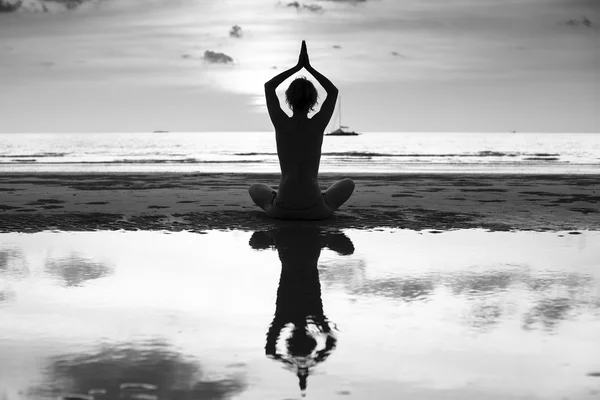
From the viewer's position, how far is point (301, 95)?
7086 mm

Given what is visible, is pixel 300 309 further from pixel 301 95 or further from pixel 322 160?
pixel 322 160

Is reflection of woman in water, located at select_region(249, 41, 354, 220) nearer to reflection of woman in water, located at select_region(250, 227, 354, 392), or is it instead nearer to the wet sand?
the wet sand

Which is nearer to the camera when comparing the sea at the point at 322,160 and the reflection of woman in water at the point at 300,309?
the reflection of woman in water at the point at 300,309

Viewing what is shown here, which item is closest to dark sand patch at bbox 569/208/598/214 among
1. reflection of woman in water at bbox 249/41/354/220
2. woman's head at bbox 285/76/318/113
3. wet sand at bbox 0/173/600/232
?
wet sand at bbox 0/173/600/232

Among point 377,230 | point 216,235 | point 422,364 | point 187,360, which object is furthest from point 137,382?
point 377,230

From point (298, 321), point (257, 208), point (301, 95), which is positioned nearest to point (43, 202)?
point (257, 208)

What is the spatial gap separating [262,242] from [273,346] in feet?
10.4

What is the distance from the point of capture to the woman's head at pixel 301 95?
7035 mm

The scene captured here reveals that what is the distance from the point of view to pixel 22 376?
2.57 meters

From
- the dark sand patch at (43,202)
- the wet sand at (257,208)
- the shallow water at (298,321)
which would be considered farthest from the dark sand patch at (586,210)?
the dark sand patch at (43,202)

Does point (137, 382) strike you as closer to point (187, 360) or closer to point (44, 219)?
point (187, 360)

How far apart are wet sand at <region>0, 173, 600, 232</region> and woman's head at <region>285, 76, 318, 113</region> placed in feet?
4.12

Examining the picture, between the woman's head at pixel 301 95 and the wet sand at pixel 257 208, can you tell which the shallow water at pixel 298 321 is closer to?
the wet sand at pixel 257 208

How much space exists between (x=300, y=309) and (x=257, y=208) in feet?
17.8
